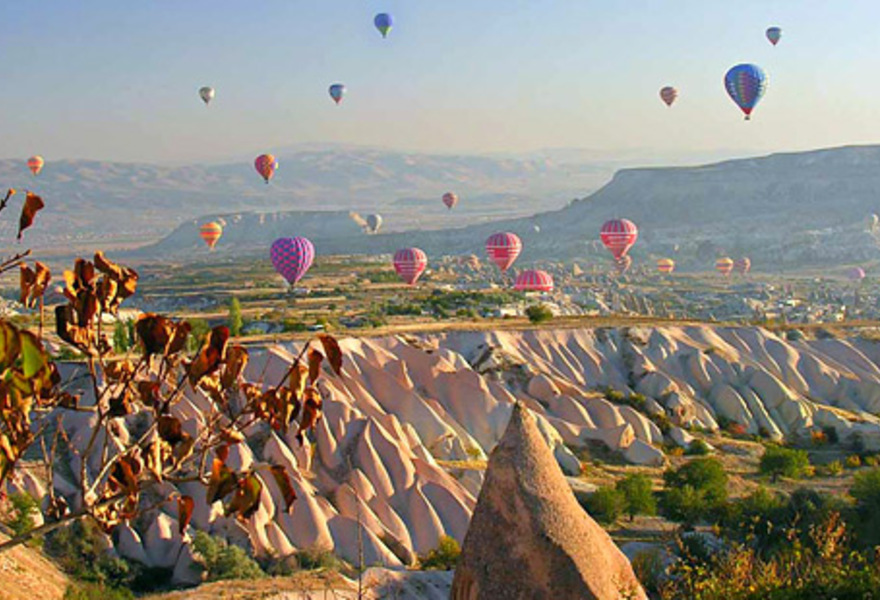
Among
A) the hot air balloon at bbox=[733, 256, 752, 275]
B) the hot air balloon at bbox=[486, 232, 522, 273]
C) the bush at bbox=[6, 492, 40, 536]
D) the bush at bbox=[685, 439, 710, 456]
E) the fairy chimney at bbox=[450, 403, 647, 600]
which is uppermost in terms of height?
the hot air balloon at bbox=[733, 256, 752, 275]

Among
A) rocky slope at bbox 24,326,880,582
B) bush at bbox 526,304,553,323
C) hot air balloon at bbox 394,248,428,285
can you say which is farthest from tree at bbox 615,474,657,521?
hot air balloon at bbox 394,248,428,285

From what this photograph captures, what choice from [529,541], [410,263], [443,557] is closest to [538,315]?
[410,263]

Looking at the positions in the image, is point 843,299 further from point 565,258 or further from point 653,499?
point 653,499

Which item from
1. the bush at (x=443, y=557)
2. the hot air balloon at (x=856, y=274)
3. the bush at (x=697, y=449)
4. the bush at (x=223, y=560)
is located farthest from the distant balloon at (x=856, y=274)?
the bush at (x=223, y=560)

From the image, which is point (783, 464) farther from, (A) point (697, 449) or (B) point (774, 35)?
(B) point (774, 35)

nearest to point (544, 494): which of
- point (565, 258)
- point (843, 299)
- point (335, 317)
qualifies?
point (335, 317)

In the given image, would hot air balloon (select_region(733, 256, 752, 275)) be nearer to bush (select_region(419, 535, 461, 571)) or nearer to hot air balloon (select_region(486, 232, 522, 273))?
hot air balloon (select_region(486, 232, 522, 273))

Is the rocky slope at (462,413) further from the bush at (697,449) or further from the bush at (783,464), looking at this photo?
the bush at (783,464)
